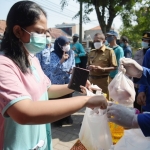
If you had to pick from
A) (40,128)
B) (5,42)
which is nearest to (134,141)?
(40,128)

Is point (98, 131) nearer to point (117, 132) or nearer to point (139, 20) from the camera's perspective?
point (117, 132)

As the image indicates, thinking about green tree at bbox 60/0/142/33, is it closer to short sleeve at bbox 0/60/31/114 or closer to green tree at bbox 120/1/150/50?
green tree at bbox 120/1/150/50

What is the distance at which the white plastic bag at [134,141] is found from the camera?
3.80 feet

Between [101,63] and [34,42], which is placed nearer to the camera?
[34,42]

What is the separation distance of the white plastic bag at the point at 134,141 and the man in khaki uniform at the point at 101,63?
208 cm

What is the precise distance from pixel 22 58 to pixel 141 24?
16628mm

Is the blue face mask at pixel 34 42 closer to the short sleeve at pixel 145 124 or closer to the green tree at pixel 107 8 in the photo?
the short sleeve at pixel 145 124

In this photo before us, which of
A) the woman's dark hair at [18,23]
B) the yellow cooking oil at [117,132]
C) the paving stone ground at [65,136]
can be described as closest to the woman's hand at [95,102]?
the woman's dark hair at [18,23]

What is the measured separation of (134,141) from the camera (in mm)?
1203

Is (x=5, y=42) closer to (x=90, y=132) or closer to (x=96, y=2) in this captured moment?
(x=90, y=132)

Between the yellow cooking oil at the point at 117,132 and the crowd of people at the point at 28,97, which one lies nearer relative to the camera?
the crowd of people at the point at 28,97

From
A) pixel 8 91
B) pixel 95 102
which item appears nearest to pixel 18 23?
pixel 8 91

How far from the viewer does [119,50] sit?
3850 mm

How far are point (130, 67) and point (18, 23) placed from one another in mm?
1085
